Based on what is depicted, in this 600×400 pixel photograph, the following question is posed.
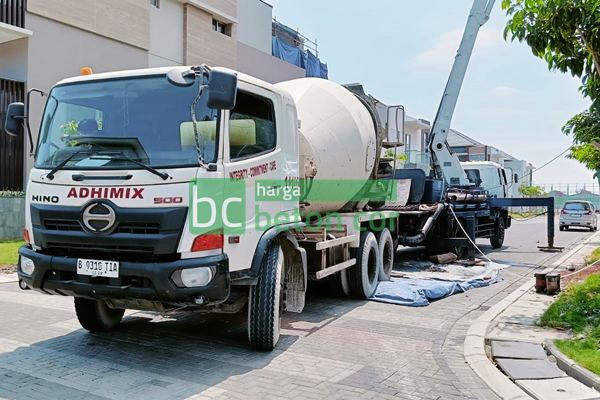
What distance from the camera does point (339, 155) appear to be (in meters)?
8.23

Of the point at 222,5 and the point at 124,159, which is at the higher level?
the point at 222,5

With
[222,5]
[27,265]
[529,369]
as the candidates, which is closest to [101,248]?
[27,265]

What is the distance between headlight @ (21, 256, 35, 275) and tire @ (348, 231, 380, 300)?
4829mm

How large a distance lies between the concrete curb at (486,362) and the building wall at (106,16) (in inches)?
597

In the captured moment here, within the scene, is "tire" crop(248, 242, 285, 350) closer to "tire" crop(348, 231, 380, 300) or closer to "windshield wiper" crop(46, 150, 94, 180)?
"windshield wiper" crop(46, 150, 94, 180)

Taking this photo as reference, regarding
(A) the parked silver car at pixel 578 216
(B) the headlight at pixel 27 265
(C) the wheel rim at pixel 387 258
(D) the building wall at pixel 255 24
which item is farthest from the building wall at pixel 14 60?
(A) the parked silver car at pixel 578 216

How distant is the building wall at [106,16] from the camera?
1616cm

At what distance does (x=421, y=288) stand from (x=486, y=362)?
3636 millimetres

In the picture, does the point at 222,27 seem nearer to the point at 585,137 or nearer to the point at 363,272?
the point at 585,137

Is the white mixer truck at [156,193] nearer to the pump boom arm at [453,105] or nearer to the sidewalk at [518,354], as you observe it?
the sidewalk at [518,354]

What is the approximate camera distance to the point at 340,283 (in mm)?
8500

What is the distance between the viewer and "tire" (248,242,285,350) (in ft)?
18.0

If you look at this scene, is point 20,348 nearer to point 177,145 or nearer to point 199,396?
point 199,396

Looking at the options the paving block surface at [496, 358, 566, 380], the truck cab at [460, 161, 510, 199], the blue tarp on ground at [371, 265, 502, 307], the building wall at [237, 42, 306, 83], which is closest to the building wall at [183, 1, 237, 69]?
the building wall at [237, 42, 306, 83]
